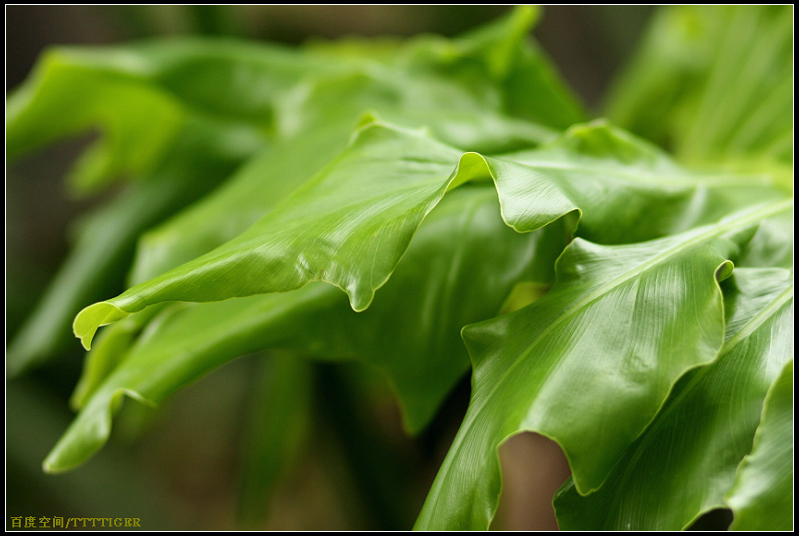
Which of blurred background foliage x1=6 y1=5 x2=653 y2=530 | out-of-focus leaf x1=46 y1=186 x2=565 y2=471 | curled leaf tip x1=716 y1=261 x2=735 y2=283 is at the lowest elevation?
blurred background foliage x1=6 y1=5 x2=653 y2=530

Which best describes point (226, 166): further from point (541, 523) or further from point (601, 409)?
point (541, 523)

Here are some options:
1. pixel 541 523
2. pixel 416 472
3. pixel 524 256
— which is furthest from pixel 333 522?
pixel 524 256

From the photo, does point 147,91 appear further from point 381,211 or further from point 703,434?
point 703,434

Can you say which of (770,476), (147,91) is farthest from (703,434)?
(147,91)

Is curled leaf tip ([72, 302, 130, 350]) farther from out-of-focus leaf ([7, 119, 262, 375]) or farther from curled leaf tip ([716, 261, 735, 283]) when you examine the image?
out-of-focus leaf ([7, 119, 262, 375])

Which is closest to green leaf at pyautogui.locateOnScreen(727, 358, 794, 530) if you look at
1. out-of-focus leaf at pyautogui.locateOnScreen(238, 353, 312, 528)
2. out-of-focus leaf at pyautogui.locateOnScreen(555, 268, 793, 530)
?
out-of-focus leaf at pyautogui.locateOnScreen(555, 268, 793, 530)

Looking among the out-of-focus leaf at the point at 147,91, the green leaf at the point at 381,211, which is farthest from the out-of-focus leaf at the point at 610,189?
the out-of-focus leaf at the point at 147,91
